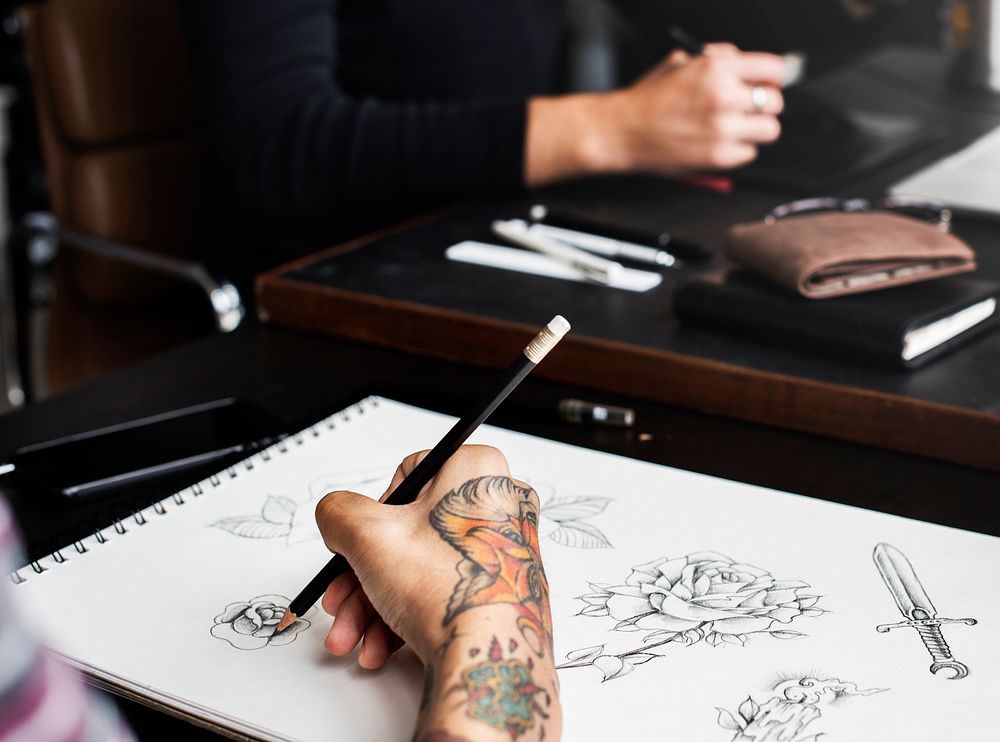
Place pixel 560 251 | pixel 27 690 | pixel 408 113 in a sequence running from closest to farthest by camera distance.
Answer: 1. pixel 27 690
2. pixel 560 251
3. pixel 408 113

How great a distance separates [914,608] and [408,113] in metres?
0.82

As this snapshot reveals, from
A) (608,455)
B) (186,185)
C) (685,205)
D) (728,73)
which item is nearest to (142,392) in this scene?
(608,455)

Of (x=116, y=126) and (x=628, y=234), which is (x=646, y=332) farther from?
(x=116, y=126)

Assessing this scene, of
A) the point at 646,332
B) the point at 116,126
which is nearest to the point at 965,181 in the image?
the point at 646,332

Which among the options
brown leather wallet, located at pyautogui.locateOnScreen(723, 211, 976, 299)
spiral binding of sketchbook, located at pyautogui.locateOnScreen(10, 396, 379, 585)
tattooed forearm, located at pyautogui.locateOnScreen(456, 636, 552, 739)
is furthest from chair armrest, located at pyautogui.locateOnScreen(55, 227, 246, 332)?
tattooed forearm, located at pyautogui.locateOnScreen(456, 636, 552, 739)

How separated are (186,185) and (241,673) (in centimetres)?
109

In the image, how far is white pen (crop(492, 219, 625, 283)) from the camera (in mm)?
793

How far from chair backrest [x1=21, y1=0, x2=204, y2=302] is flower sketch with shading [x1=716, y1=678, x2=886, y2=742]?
1.12 m

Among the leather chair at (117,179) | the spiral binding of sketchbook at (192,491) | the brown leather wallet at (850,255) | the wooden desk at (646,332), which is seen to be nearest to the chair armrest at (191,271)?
the leather chair at (117,179)

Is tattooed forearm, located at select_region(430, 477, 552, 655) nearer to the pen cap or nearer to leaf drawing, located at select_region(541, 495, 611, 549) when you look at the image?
leaf drawing, located at select_region(541, 495, 611, 549)

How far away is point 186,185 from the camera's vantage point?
1.38m

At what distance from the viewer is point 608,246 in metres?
0.85

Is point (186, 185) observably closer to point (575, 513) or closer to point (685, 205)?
point (685, 205)

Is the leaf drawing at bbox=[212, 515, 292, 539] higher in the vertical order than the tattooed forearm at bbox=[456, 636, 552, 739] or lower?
lower
